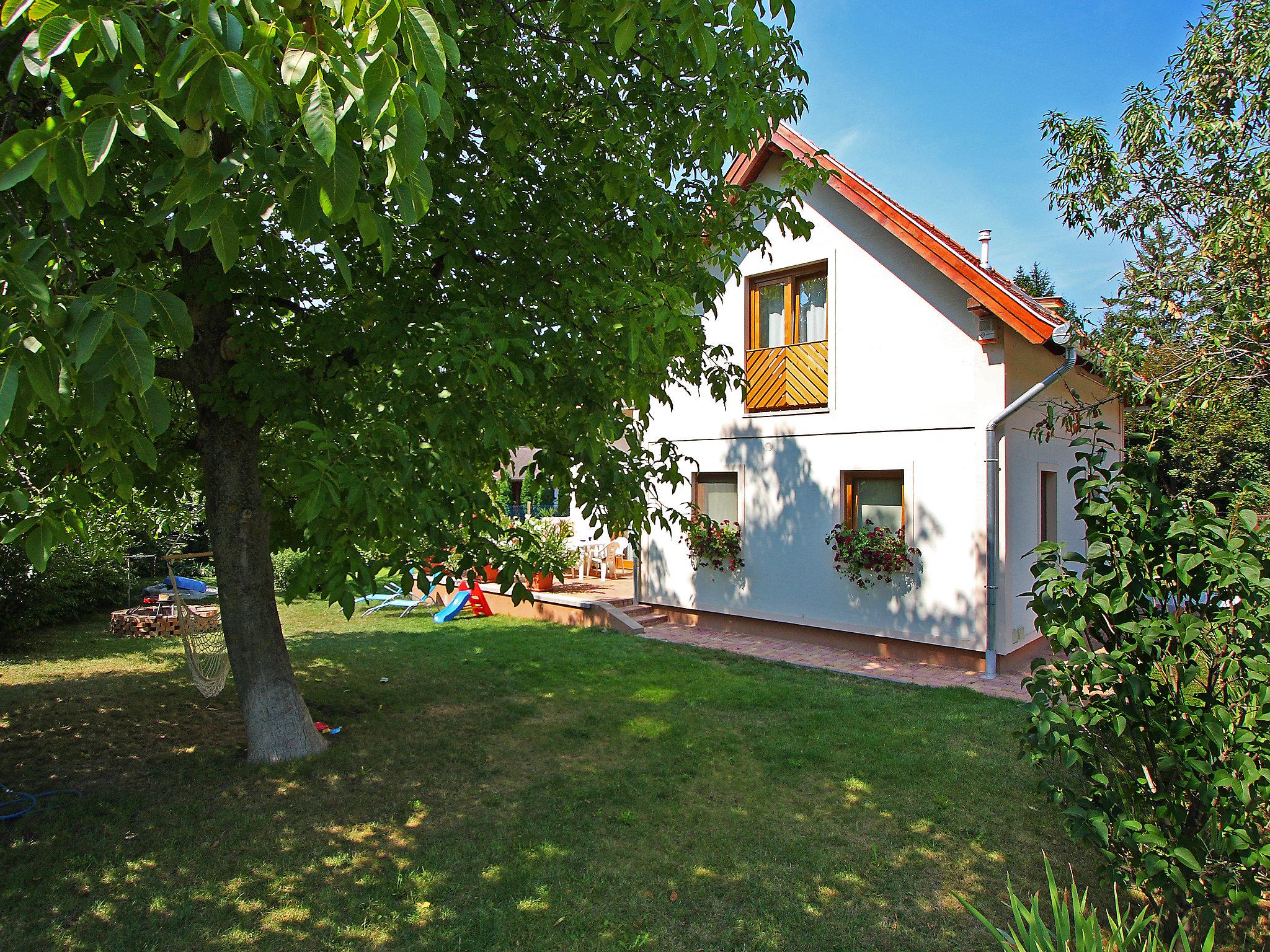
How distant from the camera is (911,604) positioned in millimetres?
9281

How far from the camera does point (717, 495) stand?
11.5 meters

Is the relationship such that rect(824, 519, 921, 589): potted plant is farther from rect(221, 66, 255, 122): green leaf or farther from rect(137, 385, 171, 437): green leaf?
rect(221, 66, 255, 122): green leaf

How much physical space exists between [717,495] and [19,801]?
28.8 feet

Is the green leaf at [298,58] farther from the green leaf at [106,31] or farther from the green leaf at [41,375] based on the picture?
the green leaf at [41,375]

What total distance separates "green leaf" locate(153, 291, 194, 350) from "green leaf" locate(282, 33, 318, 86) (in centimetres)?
65

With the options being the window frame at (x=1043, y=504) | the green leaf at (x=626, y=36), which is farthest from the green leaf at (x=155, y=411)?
the window frame at (x=1043, y=504)

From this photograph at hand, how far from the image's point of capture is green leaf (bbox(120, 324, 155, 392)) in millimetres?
1845

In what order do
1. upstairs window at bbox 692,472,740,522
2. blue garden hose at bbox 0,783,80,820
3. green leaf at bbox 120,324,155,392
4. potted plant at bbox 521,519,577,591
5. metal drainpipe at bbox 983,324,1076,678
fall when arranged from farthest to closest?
potted plant at bbox 521,519,577,591, upstairs window at bbox 692,472,740,522, metal drainpipe at bbox 983,324,1076,678, blue garden hose at bbox 0,783,80,820, green leaf at bbox 120,324,155,392

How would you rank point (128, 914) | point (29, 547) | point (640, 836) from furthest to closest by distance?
point (640, 836) < point (128, 914) < point (29, 547)

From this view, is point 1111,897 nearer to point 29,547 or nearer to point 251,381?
point 29,547

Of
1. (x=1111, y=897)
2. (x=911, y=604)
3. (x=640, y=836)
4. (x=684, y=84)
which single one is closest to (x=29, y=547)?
(x=640, y=836)

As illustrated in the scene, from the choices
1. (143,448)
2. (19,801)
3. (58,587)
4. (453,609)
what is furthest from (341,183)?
(58,587)

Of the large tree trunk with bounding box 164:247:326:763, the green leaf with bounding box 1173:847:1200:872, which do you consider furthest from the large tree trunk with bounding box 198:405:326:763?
the green leaf with bounding box 1173:847:1200:872

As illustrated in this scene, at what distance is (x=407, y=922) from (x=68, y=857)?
2.26 meters
